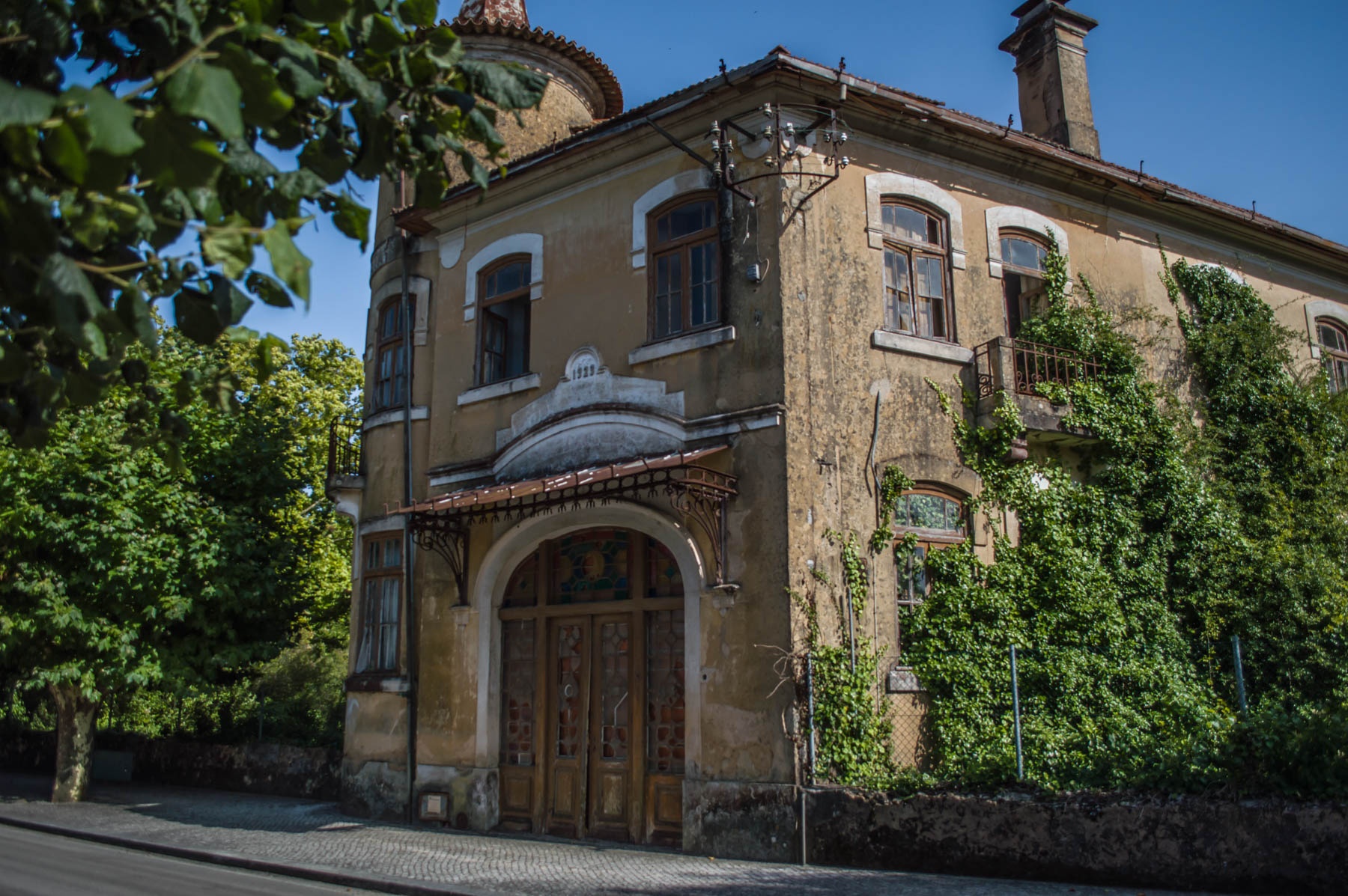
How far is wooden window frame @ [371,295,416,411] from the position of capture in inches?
601

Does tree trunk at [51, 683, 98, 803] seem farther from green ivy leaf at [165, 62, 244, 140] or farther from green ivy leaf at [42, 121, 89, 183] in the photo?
green ivy leaf at [165, 62, 244, 140]

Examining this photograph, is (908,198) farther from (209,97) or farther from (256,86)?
(209,97)

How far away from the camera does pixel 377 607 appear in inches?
581

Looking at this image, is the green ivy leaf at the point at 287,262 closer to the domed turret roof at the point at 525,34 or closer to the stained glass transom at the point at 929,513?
the stained glass transom at the point at 929,513

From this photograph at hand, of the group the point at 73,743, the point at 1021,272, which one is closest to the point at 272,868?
the point at 73,743

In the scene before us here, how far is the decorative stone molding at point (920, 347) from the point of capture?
11875 mm

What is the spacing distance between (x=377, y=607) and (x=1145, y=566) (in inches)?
381

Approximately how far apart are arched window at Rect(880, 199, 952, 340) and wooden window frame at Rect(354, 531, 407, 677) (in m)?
7.11

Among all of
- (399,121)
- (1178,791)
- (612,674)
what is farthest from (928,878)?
(399,121)

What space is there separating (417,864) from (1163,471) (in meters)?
9.40

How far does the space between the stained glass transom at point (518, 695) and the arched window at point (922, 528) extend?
A: 178 inches

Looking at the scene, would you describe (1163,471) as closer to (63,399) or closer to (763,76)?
(763,76)

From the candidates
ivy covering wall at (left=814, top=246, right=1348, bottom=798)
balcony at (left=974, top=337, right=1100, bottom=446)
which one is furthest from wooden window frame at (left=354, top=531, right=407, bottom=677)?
balcony at (left=974, top=337, right=1100, bottom=446)

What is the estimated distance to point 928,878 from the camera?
29.7ft
